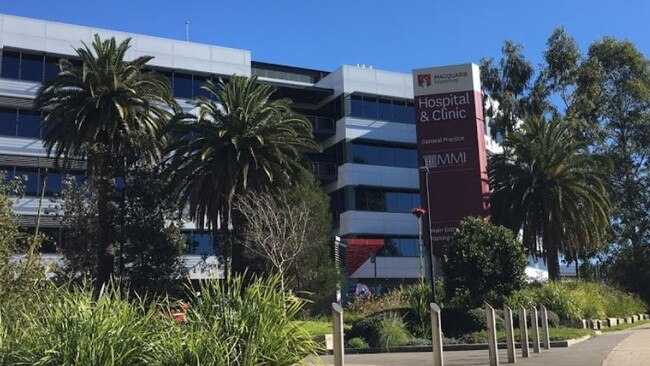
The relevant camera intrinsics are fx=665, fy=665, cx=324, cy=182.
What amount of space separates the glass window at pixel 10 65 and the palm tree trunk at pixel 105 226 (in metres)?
16.8

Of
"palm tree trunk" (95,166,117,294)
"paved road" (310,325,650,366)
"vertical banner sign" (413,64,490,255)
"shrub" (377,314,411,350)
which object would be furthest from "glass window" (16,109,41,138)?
"paved road" (310,325,650,366)

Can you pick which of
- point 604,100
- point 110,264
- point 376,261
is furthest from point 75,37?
point 604,100

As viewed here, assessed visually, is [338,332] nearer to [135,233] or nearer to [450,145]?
[135,233]

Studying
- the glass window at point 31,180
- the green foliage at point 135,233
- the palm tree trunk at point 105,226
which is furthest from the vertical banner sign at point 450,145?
the glass window at point 31,180

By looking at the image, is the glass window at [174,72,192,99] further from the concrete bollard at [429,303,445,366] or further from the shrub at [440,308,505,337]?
the concrete bollard at [429,303,445,366]

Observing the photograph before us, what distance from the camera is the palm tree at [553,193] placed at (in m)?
40.4

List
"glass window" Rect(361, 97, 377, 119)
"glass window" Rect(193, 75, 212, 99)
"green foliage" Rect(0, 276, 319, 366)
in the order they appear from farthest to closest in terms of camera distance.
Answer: "glass window" Rect(361, 97, 377, 119) < "glass window" Rect(193, 75, 212, 99) < "green foliage" Rect(0, 276, 319, 366)

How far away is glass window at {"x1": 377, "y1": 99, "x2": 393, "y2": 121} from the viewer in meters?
58.8

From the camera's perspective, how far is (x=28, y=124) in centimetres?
4609

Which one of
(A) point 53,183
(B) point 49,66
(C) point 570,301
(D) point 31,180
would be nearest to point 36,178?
(D) point 31,180

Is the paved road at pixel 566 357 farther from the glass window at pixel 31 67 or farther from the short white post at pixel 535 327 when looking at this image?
the glass window at pixel 31 67

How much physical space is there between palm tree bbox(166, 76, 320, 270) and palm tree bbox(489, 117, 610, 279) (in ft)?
49.4

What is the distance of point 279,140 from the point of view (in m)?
34.7

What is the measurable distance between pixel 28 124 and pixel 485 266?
1392 inches
